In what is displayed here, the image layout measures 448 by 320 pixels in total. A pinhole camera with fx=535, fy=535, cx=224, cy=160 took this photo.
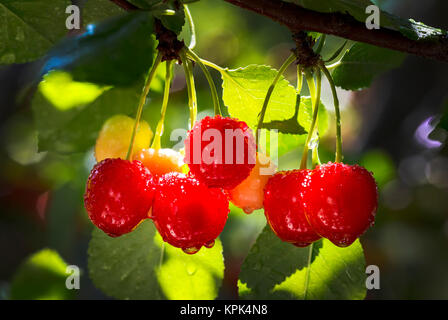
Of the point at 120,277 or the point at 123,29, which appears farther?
the point at 120,277

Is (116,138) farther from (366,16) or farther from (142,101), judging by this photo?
(366,16)

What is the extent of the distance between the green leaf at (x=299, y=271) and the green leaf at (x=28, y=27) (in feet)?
1.60

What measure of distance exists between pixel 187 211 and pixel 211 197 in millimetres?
42

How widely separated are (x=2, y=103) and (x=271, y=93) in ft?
4.83

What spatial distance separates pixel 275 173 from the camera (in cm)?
78

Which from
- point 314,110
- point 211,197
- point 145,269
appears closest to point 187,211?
point 211,197

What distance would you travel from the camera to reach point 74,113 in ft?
2.48

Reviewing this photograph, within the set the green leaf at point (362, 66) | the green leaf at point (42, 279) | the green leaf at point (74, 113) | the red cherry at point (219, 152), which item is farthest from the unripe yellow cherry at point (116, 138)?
the green leaf at point (42, 279)

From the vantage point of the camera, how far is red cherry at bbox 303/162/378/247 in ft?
2.30

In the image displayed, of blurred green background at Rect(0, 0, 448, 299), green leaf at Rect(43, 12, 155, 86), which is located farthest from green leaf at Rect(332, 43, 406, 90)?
blurred green background at Rect(0, 0, 448, 299)

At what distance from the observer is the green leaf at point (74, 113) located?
76 cm
